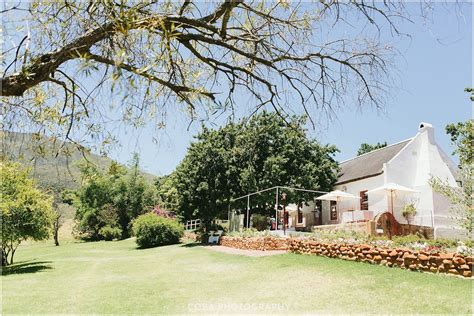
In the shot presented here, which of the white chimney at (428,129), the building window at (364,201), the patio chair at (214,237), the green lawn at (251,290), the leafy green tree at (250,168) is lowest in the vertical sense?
the green lawn at (251,290)

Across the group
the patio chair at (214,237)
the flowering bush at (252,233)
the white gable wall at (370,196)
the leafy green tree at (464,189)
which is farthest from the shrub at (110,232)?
the leafy green tree at (464,189)

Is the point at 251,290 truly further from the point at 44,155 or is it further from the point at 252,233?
the point at 252,233

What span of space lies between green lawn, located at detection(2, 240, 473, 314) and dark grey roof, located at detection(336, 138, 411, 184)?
37.6ft

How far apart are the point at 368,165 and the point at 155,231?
15.4 m

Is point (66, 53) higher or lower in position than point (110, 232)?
→ higher

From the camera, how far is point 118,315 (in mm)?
8266

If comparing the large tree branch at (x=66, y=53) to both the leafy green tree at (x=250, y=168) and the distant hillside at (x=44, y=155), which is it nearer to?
the distant hillside at (x=44, y=155)

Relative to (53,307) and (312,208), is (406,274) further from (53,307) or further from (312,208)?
(312,208)

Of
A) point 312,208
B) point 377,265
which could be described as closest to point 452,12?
point 377,265

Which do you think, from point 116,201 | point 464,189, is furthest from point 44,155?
point 116,201

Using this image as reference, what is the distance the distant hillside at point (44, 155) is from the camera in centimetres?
388

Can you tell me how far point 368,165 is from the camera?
88.5ft

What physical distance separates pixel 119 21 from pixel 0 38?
46.0 inches

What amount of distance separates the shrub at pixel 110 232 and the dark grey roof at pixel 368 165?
23343mm
